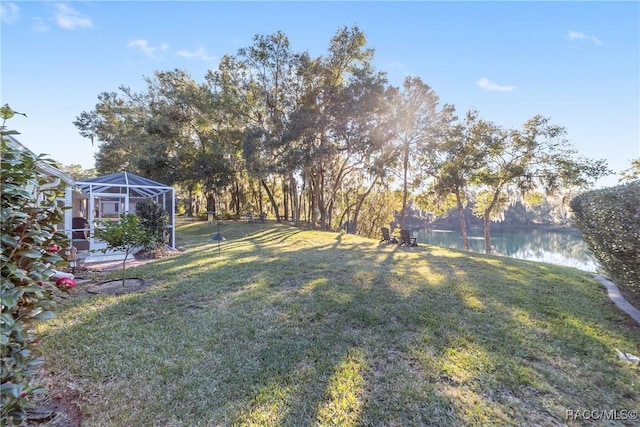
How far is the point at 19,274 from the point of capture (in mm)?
1225

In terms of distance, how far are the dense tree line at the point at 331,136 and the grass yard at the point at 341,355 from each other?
36.4 feet

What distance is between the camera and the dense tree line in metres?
14.2

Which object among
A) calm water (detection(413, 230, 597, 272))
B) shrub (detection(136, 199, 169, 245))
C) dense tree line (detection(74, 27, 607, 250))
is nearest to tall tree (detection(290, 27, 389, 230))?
dense tree line (detection(74, 27, 607, 250))

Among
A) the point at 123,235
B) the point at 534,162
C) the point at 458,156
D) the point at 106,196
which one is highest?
the point at 458,156

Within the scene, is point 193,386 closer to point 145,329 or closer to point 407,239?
point 145,329

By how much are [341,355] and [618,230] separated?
3593 mm

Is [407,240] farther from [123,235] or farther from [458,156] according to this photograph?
[123,235]

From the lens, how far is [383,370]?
2.44 metres

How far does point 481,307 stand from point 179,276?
5115 mm

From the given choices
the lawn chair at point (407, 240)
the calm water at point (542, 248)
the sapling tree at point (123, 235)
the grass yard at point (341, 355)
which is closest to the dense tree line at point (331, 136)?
the calm water at point (542, 248)

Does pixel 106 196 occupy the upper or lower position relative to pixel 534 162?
lower

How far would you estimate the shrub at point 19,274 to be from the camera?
45.8 inches

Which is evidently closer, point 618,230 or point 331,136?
point 618,230

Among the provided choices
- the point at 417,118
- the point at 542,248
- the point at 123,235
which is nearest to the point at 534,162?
the point at 417,118
